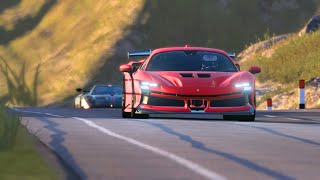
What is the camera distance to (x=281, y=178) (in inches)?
391

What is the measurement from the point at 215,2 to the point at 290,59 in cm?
5691

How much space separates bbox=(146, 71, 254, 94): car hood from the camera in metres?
20.5

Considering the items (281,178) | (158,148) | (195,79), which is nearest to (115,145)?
(158,148)

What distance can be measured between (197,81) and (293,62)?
2958 centimetres

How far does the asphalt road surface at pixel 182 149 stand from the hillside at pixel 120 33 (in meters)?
76.9

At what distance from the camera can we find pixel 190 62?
22328 mm

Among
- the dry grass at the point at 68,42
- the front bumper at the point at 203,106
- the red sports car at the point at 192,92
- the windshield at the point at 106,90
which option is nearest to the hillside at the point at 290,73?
the windshield at the point at 106,90

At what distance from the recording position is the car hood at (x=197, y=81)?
67.4 feet

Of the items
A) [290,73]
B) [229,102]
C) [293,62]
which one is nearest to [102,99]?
[290,73]

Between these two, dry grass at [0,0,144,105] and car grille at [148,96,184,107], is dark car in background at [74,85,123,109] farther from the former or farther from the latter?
dry grass at [0,0,144,105]

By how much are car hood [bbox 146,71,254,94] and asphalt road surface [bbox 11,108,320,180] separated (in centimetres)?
89

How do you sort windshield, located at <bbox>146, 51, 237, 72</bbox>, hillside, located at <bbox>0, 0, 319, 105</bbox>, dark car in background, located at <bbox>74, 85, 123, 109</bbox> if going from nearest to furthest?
windshield, located at <bbox>146, 51, 237, 72</bbox>
dark car in background, located at <bbox>74, 85, 123, 109</bbox>
hillside, located at <bbox>0, 0, 319, 105</bbox>

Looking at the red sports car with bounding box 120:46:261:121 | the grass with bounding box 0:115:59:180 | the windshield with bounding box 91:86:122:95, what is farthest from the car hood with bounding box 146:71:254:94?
the windshield with bounding box 91:86:122:95

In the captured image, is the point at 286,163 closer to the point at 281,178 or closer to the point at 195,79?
the point at 281,178
